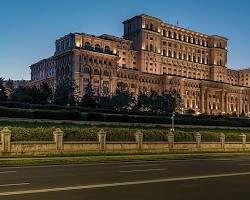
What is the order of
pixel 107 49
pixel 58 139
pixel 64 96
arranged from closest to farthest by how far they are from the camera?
pixel 58 139, pixel 64 96, pixel 107 49

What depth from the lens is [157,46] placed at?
611ft

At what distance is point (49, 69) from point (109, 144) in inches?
5765

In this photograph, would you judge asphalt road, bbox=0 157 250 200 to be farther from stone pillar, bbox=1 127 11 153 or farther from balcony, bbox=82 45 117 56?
balcony, bbox=82 45 117 56

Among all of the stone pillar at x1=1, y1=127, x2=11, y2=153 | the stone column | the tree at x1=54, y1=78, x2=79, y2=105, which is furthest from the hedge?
the stone column

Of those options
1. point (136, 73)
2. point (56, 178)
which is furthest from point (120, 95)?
point (56, 178)

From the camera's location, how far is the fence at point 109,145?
33.5m

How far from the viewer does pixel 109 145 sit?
39469mm

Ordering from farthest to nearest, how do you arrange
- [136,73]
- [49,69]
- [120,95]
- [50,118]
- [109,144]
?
1. [49,69]
2. [136,73]
3. [120,95]
4. [50,118]
5. [109,144]

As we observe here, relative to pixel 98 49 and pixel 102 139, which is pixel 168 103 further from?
pixel 102 139

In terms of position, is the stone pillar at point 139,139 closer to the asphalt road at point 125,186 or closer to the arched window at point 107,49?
the asphalt road at point 125,186

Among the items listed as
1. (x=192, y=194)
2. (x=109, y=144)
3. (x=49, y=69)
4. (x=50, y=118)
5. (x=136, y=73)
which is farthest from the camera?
(x=49, y=69)

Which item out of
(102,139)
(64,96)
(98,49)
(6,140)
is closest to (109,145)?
(102,139)

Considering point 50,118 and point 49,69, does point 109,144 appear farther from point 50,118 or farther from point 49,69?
point 49,69

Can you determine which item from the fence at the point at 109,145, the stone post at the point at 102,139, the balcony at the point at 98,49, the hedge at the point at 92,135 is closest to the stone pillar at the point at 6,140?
the fence at the point at 109,145
